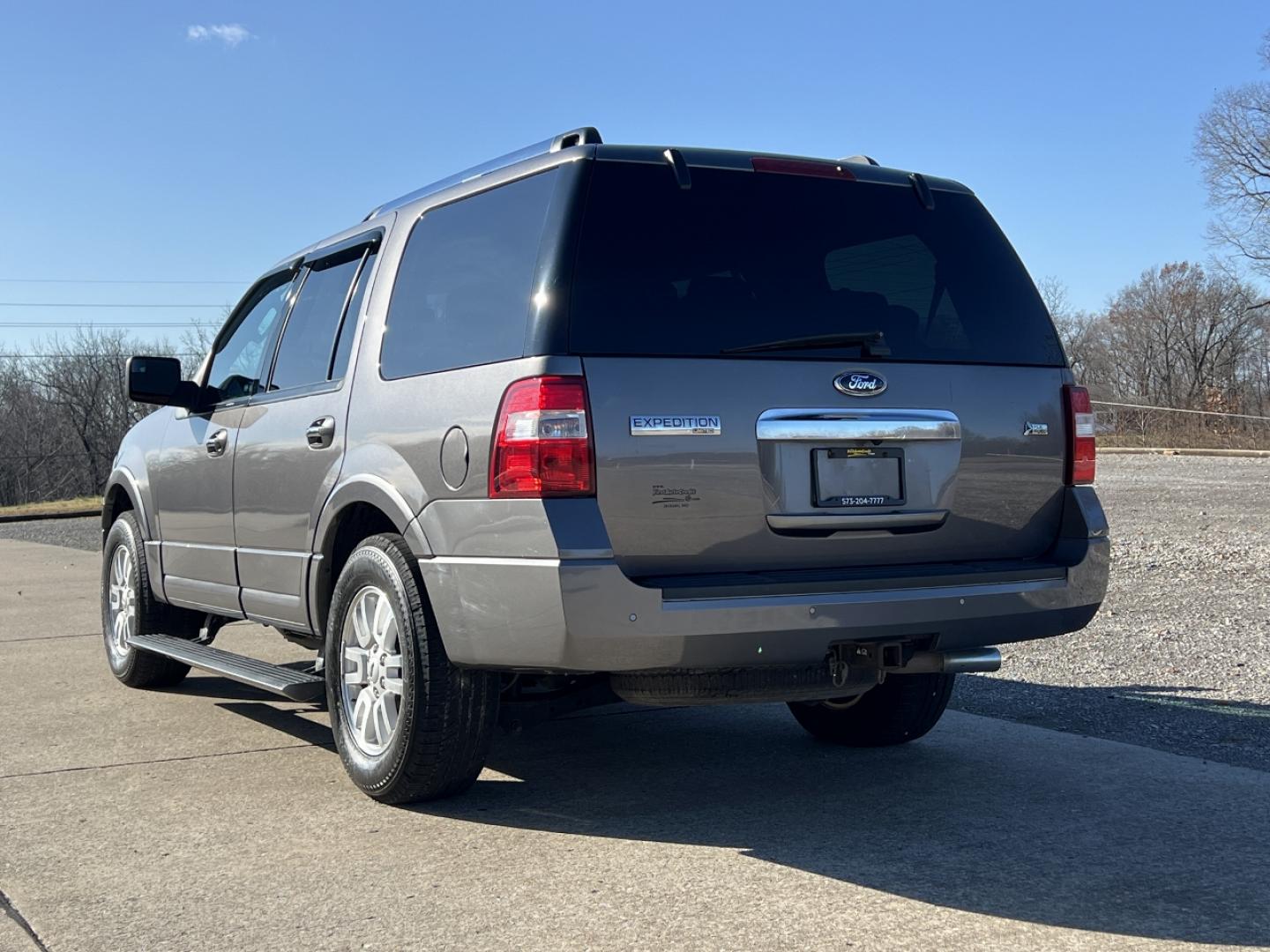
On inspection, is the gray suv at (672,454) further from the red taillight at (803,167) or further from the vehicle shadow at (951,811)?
the vehicle shadow at (951,811)

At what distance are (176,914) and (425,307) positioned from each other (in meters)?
2.14

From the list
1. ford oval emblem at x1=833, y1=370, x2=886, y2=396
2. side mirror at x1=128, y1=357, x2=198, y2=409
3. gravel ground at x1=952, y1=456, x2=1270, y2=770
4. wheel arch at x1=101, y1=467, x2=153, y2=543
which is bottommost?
gravel ground at x1=952, y1=456, x2=1270, y2=770

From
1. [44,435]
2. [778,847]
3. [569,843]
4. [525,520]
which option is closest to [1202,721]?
[778,847]

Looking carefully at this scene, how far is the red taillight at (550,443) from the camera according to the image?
382 centimetres

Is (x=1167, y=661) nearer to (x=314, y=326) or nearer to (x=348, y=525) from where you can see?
(x=348, y=525)

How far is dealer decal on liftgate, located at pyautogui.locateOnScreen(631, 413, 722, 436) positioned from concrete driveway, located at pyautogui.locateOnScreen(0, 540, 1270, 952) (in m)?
1.25

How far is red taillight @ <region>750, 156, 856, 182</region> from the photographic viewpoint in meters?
4.42

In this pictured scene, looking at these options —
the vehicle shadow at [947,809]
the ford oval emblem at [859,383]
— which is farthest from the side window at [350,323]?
the ford oval emblem at [859,383]

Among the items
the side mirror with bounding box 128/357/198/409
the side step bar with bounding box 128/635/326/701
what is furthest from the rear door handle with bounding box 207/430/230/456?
the side step bar with bounding box 128/635/326/701

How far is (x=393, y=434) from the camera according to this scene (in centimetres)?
456

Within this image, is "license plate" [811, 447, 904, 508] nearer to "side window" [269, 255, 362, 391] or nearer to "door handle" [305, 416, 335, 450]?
"door handle" [305, 416, 335, 450]

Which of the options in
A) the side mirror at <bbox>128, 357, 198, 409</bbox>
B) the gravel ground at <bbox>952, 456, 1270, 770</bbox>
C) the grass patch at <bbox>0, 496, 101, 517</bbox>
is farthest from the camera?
the grass patch at <bbox>0, 496, 101, 517</bbox>

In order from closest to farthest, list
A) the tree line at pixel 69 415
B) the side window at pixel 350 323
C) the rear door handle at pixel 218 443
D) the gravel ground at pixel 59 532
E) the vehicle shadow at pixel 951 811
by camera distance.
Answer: the vehicle shadow at pixel 951 811 → the side window at pixel 350 323 → the rear door handle at pixel 218 443 → the gravel ground at pixel 59 532 → the tree line at pixel 69 415

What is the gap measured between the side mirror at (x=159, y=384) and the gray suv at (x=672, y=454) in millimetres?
1434
